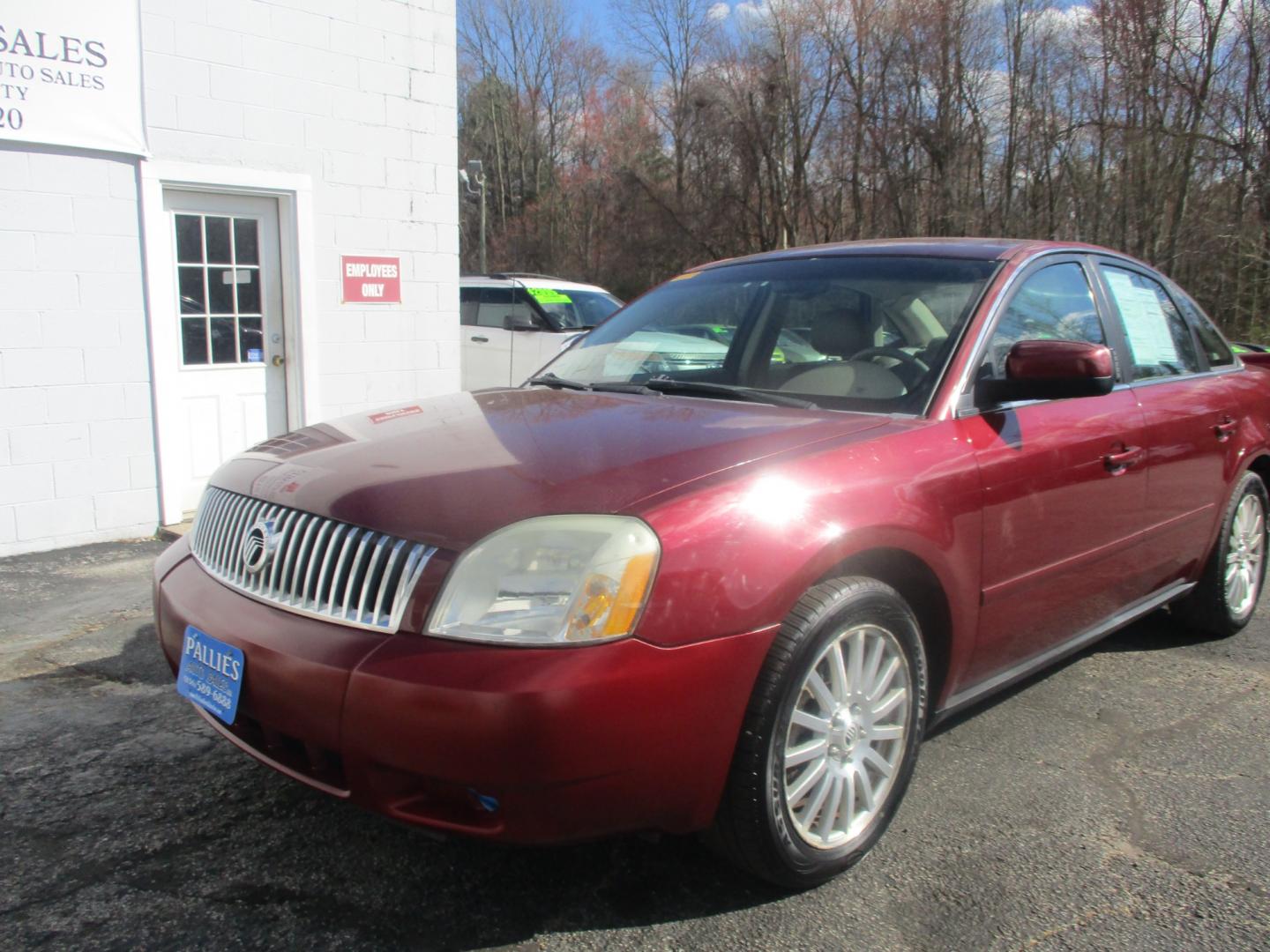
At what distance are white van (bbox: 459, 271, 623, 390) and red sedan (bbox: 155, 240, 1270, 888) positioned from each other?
352 inches

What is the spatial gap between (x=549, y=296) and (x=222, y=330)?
6499mm

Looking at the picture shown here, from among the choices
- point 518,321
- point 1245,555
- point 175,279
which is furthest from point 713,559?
point 518,321

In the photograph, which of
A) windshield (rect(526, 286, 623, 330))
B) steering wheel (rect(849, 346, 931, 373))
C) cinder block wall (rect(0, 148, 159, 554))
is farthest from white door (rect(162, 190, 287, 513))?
windshield (rect(526, 286, 623, 330))

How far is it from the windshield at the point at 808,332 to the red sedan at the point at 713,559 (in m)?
0.01

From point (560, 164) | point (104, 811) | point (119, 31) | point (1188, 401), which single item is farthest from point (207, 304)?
point (560, 164)

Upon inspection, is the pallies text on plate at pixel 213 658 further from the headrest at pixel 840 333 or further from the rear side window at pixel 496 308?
the rear side window at pixel 496 308

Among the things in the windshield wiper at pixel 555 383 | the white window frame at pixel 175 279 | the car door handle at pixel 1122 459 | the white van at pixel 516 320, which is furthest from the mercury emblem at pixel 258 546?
the white van at pixel 516 320

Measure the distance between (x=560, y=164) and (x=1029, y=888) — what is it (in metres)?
46.1

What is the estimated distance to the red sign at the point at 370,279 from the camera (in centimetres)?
736

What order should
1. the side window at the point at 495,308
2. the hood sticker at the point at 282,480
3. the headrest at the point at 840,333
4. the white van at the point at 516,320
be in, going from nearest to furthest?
the hood sticker at the point at 282,480
the headrest at the point at 840,333
the white van at the point at 516,320
the side window at the point at 495,308

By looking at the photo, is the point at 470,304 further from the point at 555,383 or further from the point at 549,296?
the point at 555,383

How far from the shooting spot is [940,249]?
3479 millimetres

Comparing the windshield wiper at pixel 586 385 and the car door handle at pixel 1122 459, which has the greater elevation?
the windshield wiper at pixel 586 385

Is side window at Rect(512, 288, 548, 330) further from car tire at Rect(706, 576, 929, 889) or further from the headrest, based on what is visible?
car tire at Rect(706, 576, 929, 889)
